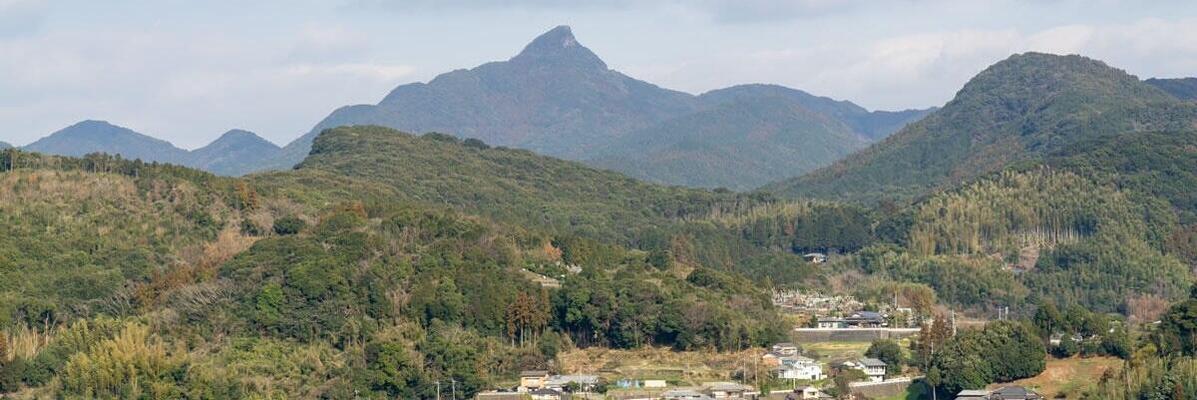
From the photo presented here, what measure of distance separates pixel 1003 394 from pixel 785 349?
36.2ft

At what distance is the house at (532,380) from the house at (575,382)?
190 millimetres

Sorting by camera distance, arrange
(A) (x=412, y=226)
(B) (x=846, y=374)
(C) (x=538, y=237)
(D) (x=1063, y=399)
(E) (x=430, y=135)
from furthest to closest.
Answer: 1. (E) (x=430, y=135)
2. (C) (x=538, y=237)
3. (A) (x=412, y=226)
4. (B) (x=846, y=374)
5. (D) (x=1063, y=399)

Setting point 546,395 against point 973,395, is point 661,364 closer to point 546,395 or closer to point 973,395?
point 546,395

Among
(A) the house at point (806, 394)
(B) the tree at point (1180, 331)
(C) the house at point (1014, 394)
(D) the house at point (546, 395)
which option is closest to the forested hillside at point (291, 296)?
(D) the house at point (546, 395)

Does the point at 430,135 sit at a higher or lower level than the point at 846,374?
higher

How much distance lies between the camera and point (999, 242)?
9431 cm

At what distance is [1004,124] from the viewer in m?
A: 155

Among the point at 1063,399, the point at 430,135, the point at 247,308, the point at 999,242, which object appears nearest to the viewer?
the point at 1063,399

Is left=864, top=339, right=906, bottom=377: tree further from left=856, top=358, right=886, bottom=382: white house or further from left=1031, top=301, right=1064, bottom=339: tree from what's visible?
left=1031, top=301, right=1064, bottom=339: tree

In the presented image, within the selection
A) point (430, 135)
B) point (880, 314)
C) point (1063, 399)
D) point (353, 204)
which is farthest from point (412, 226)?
point (430, 135)

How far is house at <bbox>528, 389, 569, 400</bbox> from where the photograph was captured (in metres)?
56.2

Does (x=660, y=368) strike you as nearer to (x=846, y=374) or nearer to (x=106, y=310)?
(x=846, y=374)

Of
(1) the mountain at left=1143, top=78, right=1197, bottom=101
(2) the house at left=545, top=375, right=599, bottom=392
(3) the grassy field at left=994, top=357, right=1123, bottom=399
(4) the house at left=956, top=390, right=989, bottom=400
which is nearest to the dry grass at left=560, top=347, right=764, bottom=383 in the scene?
(2) the house at left=545, top=375, right=599, bottom=392

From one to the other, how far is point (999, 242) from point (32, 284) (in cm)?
4687
